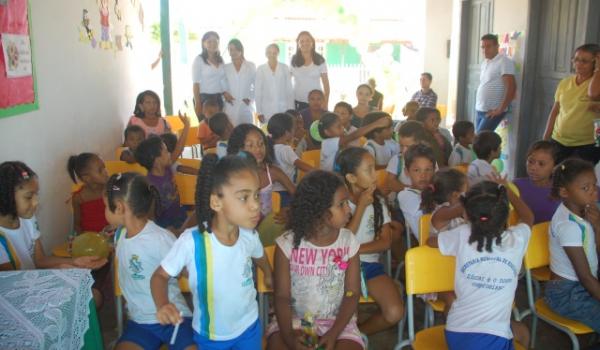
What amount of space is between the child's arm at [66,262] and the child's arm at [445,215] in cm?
147

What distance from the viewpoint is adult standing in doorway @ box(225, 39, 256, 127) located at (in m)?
5.82

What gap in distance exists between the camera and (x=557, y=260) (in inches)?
93.7

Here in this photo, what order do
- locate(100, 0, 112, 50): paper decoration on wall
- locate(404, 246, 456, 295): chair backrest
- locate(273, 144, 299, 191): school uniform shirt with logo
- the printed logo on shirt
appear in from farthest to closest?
locate(100, 0, 112, 50): paper decoration on wall → locate(273, 144, 299, 191): school uniform shirt with logo → locate(404, 246, 456, 295): chair backrest → the printed logo on shirt

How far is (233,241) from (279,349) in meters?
0.46

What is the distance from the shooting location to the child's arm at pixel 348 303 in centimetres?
198

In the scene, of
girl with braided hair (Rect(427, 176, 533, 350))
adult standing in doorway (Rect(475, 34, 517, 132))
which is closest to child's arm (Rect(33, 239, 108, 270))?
girl with braided hair (Rect(427, 176, 533, 350))

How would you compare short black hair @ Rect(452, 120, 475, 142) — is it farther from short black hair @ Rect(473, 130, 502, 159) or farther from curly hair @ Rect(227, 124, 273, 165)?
curly hair @ Rect(227, 124, 273, 165)

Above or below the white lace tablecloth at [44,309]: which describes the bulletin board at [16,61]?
above

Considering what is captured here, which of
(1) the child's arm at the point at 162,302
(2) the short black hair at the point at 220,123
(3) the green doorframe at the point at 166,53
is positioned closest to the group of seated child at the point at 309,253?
(1) the child's arm at the point at 162,302

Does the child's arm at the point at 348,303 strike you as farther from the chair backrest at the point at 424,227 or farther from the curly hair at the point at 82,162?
the curly hair at the point at 82,162

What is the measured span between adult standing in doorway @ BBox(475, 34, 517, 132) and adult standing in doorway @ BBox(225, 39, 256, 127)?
263 cm

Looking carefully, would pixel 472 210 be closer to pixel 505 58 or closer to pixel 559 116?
pixel 559 116

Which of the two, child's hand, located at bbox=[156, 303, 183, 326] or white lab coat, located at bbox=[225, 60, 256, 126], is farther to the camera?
white lab coat, located at bbox=[225, 60, 256, 126]

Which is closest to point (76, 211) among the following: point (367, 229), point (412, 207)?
point (367, 229)
